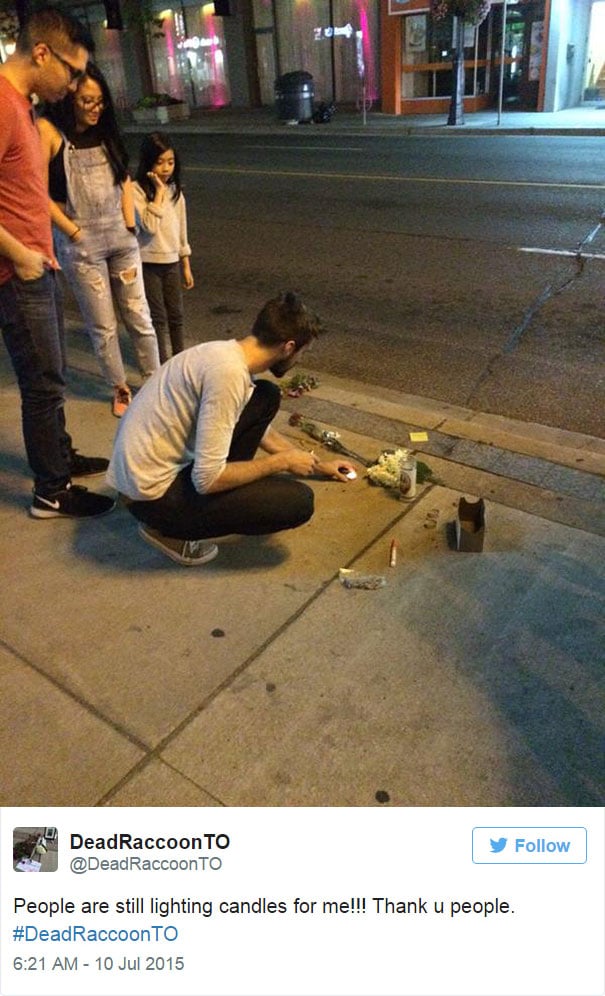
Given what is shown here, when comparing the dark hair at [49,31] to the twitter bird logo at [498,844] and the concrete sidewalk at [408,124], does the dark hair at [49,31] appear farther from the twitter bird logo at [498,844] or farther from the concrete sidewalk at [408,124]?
the concrete sidewalk at [408,124]

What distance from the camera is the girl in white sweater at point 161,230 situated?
4.23 meters

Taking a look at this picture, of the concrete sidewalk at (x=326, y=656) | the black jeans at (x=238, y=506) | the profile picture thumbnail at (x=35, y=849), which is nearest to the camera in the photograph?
the profile picture thumbnail at (x=35, y=849)

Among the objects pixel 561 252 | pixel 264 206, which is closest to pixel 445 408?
pixel 561 252

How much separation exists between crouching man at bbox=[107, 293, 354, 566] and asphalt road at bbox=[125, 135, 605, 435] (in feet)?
6.68

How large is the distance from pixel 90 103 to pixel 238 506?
2073mm

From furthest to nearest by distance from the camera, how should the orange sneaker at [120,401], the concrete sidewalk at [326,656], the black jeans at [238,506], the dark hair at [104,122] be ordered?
the orange sneaker at [120,401]
the dark hair at [104,122]
the black jeans at [238,506]
the concrete sidewalk at [326,656]

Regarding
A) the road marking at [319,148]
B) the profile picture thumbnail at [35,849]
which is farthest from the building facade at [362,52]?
the profile picture thumbnail at [35,849]

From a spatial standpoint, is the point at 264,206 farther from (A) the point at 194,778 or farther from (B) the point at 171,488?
(A) the point at 194,778

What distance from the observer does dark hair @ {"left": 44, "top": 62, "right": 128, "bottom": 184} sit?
11.3 feet

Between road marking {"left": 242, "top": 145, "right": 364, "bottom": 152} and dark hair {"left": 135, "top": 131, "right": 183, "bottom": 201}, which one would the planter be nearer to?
road marking {"left": 242, "top": 145, "right": 364, "bottom": 152}

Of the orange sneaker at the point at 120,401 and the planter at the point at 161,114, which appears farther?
the planter at the point at 161,114

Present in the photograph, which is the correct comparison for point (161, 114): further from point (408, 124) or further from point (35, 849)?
point (35, 849)

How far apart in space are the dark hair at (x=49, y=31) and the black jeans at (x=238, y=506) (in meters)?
1.44

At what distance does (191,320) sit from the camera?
6395 millimetres
